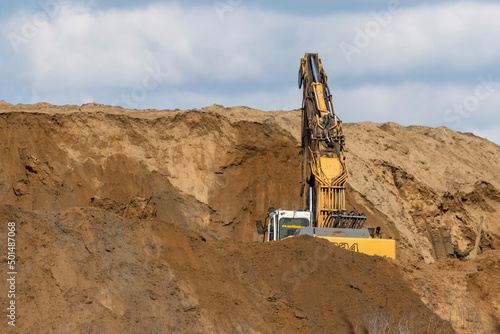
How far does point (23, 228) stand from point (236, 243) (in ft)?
16.8

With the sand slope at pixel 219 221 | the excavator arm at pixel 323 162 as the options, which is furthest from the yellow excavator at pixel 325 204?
the sand slope at pixel 219 221

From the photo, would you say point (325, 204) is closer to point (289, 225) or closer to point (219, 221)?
point (289, 225)

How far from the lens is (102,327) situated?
11227mm

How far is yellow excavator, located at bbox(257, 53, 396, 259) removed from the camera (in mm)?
16359

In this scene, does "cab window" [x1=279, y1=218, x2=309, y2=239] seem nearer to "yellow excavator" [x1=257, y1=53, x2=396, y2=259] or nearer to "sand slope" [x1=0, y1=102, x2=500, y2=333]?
"yellow excavator" [x1=257, y1=53, x2=396, y2=259]

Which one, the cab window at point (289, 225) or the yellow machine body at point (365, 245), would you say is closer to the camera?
the yellow machine body at point (365, 245)

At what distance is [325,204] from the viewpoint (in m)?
17.9

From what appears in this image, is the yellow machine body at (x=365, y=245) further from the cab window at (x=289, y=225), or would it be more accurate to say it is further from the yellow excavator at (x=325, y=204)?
the cab window at (x=289, y=225)

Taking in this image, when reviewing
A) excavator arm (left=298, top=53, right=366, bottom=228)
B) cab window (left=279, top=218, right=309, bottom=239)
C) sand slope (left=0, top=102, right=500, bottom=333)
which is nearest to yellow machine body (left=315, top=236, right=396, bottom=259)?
sand slope (left=0, top=102, right=500, bottom=333)

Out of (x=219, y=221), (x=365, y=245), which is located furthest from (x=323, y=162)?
(x=219, y=221)

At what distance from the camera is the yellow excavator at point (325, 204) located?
53.7ft

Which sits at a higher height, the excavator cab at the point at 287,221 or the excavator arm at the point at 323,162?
the excavator arm at the point at 323,162

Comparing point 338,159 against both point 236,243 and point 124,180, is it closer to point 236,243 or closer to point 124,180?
point 236,243

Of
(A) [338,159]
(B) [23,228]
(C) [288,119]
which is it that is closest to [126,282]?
(B) [23,228]
